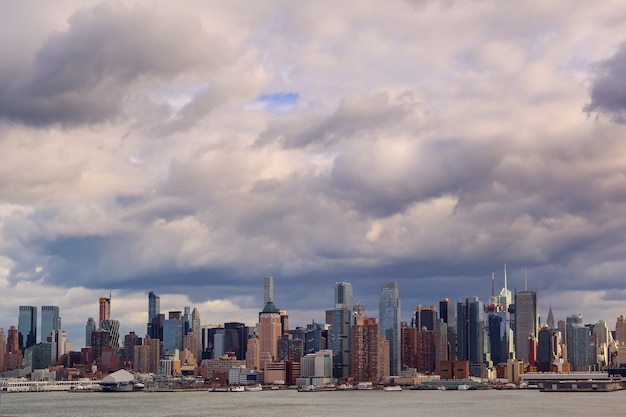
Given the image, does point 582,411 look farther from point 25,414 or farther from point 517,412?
point 25,414

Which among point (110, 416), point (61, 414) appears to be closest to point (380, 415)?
point (110, 416)

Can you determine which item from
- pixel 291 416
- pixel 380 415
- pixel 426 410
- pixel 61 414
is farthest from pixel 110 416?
pixel 426 410

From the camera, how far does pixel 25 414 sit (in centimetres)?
17438

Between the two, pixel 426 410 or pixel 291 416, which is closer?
pixel 291 416

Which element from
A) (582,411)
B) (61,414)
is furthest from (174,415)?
(582,411)

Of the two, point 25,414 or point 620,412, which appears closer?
point 620,412

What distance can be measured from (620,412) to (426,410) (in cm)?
3656

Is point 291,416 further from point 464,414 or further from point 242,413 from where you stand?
point 464,414

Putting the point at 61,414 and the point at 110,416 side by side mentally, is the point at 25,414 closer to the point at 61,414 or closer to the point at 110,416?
the point at 61,414

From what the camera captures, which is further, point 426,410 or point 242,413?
point 426,410

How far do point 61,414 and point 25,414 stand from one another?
6297mm

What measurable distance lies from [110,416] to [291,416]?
1258 inches

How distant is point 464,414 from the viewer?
549 feet

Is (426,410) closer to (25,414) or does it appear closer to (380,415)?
(380,415)
